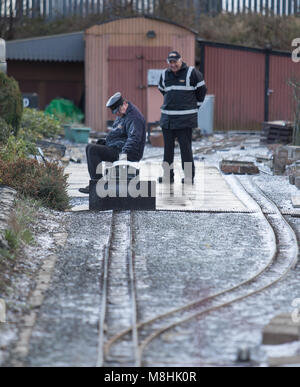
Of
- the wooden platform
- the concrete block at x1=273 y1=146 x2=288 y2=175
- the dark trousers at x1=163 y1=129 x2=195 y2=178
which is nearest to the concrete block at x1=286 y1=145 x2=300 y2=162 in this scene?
the concrete block at x1=273 y1=146 x2=288 y2=175

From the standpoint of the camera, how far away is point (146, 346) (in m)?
4.37

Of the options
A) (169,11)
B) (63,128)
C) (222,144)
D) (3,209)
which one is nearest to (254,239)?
(3,209)

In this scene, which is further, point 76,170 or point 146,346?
point 76,170

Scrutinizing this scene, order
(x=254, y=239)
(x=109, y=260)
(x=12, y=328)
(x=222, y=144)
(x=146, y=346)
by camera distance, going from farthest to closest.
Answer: (x=222, y=144) → (x=254, y=239) → (x=109, y=260) → (x=12, y=328) → (x=146, y=346)

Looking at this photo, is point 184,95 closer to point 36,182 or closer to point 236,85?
point 36,182

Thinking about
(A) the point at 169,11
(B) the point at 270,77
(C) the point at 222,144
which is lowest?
(C) the point at 222,144

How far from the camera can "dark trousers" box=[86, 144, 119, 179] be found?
350 inches

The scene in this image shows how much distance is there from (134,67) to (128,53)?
402mm

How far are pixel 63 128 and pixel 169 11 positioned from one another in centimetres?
1118

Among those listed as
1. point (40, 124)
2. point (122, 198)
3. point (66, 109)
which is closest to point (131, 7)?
point (66, 109)

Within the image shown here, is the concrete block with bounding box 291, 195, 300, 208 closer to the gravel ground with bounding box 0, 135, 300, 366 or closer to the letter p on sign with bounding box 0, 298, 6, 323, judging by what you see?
the gravel ground with bounding box 0, 135, 300, 366

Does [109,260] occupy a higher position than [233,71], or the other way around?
[233,71]

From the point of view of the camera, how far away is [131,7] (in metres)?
27.9

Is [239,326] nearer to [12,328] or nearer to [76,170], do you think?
[12,328]
